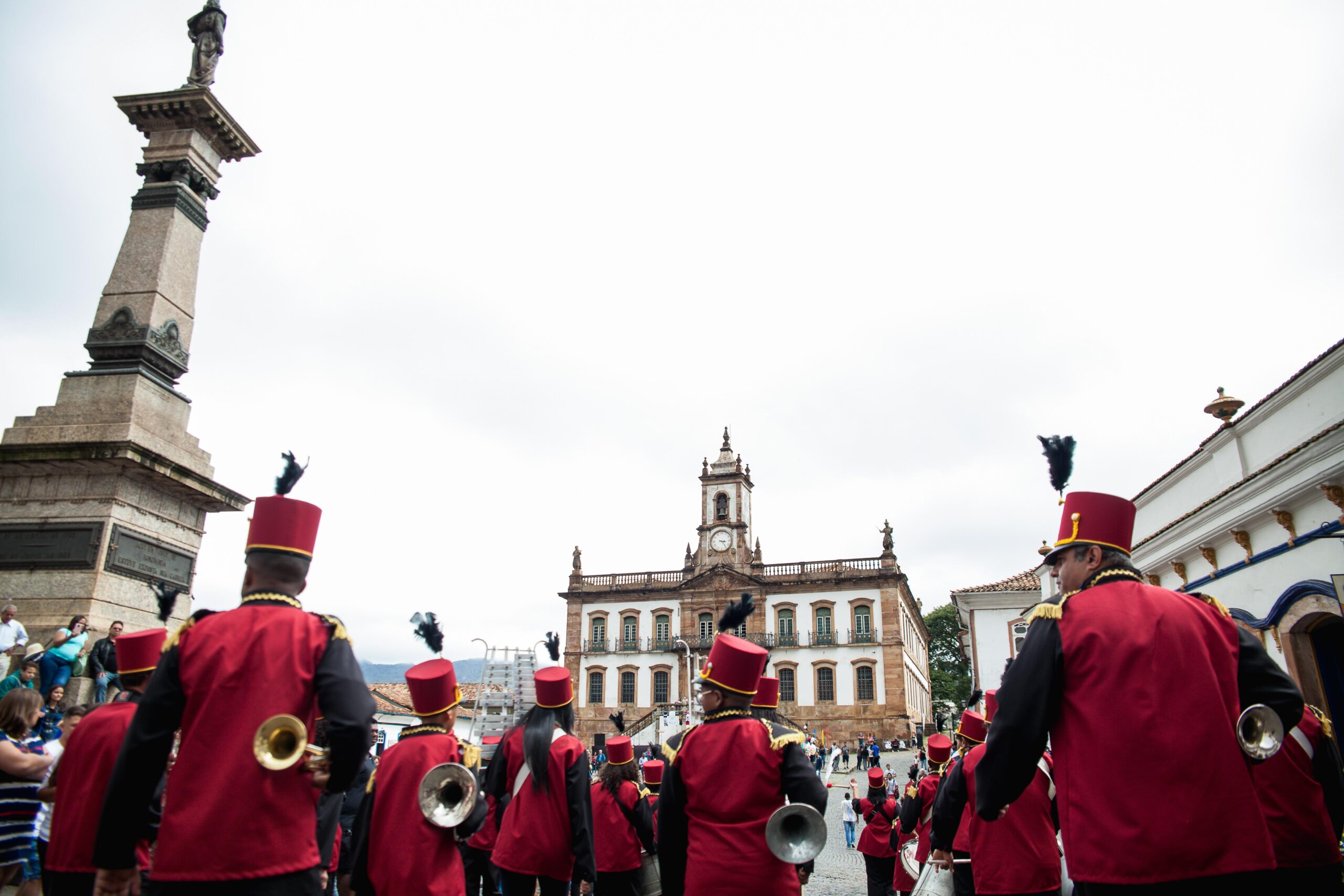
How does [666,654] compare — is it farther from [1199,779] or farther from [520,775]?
[1199,779]

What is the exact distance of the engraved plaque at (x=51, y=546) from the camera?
9.02 m

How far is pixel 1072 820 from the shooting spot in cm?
285

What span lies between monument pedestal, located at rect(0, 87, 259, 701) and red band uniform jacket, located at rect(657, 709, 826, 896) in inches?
283

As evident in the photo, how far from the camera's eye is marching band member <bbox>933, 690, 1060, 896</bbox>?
15.9ft

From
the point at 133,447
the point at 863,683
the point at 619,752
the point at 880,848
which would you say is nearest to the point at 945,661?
the point at 863,683

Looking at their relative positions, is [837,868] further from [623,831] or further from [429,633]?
[429,633]

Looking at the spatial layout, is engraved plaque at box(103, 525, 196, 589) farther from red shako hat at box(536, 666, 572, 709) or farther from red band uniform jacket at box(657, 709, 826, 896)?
red band uniform jacket at box(657, 709, 826, 896)

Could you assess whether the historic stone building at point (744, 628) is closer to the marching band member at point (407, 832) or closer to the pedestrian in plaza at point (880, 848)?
the pedestrian in plaza at point (880, 848)

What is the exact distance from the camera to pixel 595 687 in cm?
5191

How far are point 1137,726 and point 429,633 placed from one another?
503cm

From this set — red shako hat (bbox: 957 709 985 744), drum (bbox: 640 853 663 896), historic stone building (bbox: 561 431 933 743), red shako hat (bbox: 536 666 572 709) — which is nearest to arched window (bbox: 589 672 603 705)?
historic stone building (bbox: 561 431 933 743)

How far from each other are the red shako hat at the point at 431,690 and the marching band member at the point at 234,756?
1.85 meters

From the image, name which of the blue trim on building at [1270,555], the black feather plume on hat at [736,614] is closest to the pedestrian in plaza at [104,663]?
the black feather plume on hat at [736,614]

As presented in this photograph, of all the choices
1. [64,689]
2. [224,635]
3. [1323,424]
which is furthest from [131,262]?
[1323,424]
